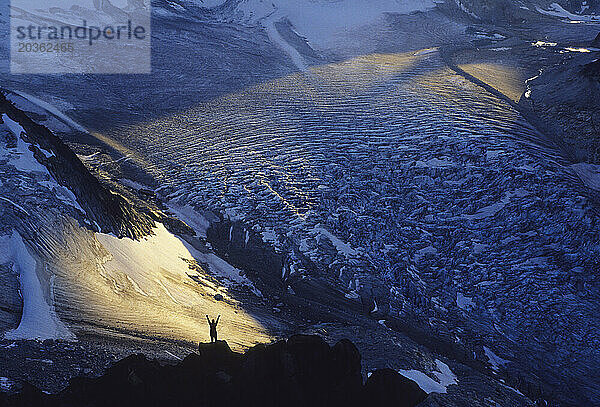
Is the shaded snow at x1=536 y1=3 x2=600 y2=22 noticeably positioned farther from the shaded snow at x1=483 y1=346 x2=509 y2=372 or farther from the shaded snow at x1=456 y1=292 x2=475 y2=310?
the shaded snow at x1=483 y1=346 x2=509 y2=372

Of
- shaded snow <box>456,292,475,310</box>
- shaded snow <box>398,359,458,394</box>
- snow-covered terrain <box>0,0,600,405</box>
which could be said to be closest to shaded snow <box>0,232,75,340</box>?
snow-covered terrain <box>0,0,600,405</box>

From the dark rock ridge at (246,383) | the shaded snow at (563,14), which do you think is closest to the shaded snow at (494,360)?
the dark rock ridge at (246,383)

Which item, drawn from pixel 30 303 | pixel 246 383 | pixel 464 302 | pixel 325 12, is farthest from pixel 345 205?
pixel 325 12

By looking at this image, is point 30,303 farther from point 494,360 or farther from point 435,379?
point 494,360

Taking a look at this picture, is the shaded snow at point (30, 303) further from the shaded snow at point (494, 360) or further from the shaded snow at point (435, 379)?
the shaded snow at point (494, 360)

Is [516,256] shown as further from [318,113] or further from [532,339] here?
[318,113]
